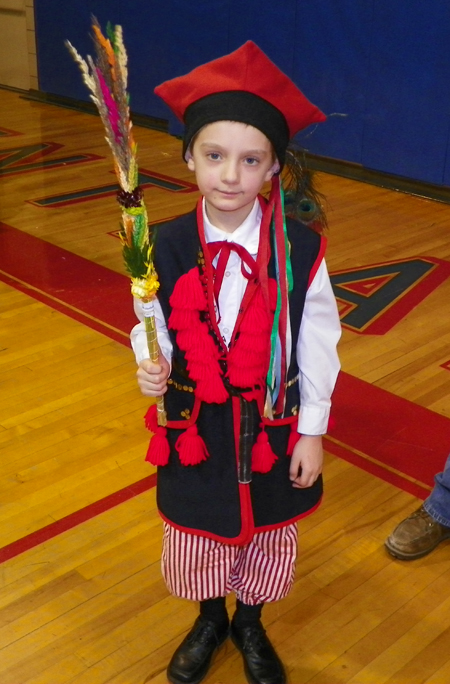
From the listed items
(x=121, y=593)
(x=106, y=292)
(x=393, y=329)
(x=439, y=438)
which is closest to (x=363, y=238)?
(x=393, y=329)

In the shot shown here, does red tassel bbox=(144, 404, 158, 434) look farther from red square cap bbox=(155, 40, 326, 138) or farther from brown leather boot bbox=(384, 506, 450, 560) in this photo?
brown leather boot bbox=(384, 506, 450, 560)

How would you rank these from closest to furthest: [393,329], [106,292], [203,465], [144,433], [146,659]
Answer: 1. [203,465]
2. [146,659]
3. [144,433]
4. [393,329]
5. [106,292]

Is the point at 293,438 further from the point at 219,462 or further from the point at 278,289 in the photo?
the point at 278,289

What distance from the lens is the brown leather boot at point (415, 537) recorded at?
2.12 meters

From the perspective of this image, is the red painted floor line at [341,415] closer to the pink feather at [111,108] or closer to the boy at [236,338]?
the boy at [236,338]

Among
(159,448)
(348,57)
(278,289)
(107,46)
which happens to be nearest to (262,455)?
(159,448)

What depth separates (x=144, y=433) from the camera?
2633 millimetres

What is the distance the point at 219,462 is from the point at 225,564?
0.83 ft

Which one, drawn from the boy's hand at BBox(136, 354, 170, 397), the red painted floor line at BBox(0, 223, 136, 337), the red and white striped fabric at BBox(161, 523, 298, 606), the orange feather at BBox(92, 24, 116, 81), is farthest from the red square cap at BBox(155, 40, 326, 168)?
the red painted floor line at BBox(0, 223, 136, 337)

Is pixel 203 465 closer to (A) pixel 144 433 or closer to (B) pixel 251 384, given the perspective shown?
(B) pixel 251 384

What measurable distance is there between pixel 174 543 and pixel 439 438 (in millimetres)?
1277

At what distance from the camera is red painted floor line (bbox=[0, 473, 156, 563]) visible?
2.13 meters

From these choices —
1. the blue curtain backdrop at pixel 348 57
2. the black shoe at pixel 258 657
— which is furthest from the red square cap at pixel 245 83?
the blue curtain backdrop at pixel 348 57

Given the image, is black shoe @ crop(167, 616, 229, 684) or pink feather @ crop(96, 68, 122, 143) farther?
black shoe @ crop(167, 616, 229, 684)
